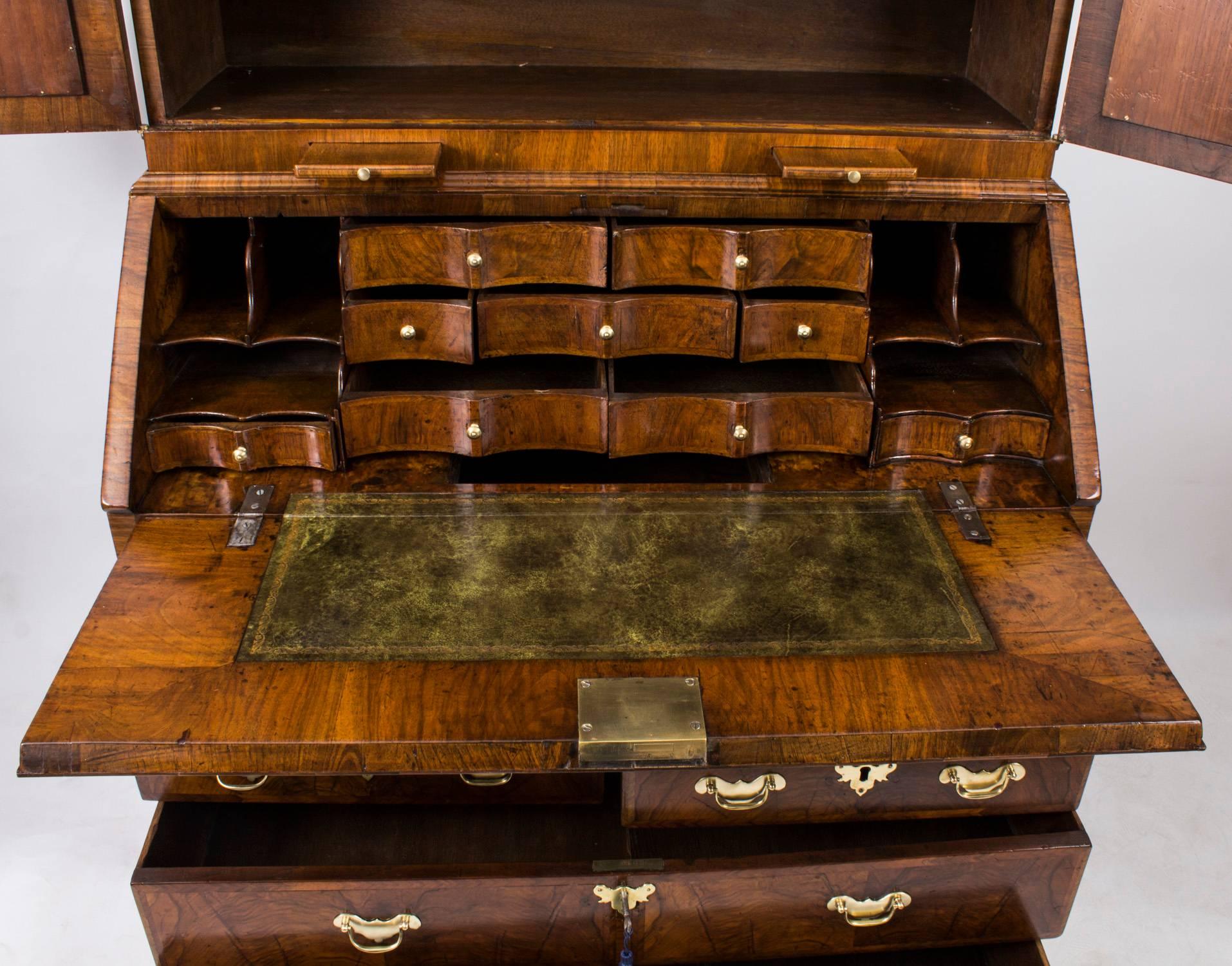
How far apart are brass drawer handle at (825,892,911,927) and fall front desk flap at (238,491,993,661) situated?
42 cm

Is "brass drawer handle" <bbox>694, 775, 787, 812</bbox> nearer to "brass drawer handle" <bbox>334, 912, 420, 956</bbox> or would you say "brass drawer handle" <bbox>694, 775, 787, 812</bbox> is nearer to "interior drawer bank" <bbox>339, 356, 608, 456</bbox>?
"brass drawer handle" <bbox>334, 912, 420, 956</bbox>

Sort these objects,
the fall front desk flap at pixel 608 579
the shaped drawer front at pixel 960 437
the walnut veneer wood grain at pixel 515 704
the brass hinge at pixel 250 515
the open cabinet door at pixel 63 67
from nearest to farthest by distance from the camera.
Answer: the walnut veneer wood grain at pixel 515 704 → the fall front desk flap at pixel 608 579 → the open cabinet door at pixel 63 67 → the brass hinge at pixel 250 515 → the shaped drawer front at pixel 960 437

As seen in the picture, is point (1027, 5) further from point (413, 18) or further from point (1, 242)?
point (1, 242)

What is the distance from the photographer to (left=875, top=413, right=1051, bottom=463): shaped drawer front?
2264 millimetres

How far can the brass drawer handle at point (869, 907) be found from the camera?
76.8 inches

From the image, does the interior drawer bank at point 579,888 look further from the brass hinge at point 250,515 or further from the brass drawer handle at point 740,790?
the brass hinge at point 250,515

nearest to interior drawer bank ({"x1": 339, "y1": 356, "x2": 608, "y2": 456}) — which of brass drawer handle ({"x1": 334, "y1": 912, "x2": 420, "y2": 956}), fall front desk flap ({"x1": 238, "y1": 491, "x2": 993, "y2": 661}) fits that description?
fall front desk flap ({"x1": 238, "y1": 491, "x2": 993, "y2": 661})

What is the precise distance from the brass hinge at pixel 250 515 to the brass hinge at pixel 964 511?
117 centimetres

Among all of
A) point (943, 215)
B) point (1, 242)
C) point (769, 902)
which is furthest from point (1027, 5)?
point (1, 242)

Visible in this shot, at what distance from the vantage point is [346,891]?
187 centimetres

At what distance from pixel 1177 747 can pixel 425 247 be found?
1.42 meters

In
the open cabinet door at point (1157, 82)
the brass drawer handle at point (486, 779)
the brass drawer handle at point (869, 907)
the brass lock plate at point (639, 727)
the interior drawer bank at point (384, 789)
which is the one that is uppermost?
the open cabinet door at point (1157, 82)

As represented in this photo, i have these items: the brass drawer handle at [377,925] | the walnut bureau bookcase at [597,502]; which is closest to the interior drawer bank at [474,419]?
the walnut bureau bookcase at [597,502]

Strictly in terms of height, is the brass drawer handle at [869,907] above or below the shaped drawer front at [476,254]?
below
